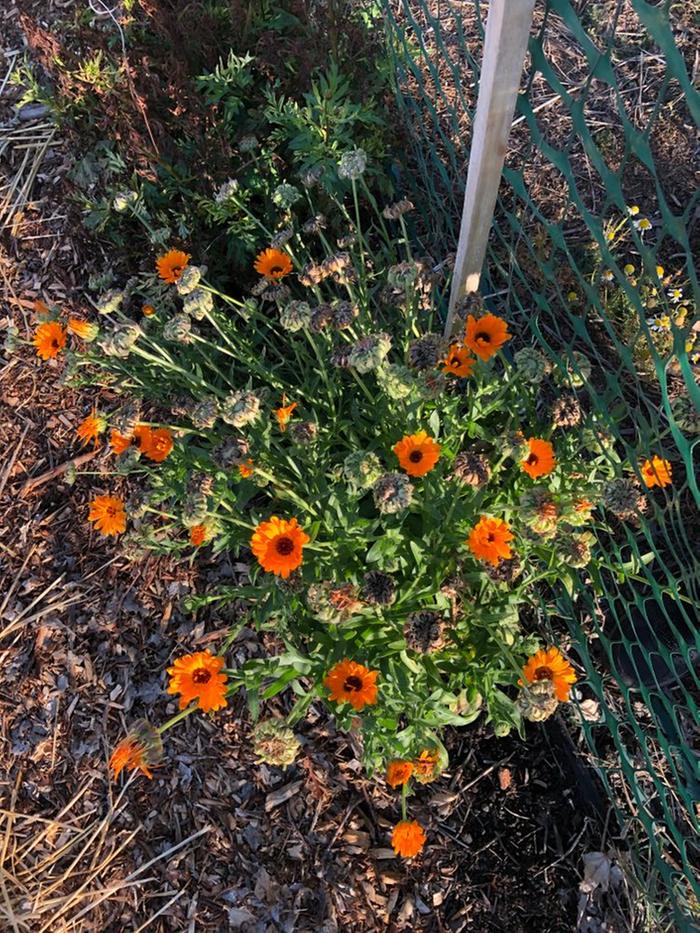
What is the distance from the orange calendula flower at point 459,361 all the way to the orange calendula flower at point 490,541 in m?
0.47

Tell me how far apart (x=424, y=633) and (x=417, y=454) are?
0.47m

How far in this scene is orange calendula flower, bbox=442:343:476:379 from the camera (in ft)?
7.27

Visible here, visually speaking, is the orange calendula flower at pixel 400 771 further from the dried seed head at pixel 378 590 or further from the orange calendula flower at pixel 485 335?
the orange calendula flower at pixel 485 335

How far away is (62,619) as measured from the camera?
10.4 feet

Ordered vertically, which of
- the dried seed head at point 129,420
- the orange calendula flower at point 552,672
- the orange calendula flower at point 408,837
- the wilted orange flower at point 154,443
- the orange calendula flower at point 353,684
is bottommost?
the orange calendula flower at point 408,837

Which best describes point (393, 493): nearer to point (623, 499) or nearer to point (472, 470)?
point (472, 470)

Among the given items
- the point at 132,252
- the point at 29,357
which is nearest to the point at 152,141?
the point at 132,252

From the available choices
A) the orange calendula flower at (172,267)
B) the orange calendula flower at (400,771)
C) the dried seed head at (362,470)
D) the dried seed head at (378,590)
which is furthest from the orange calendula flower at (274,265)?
the orange calendula flower at (400,771)

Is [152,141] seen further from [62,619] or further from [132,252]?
[62,619]

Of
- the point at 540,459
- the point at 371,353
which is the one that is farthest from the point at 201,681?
the point at 540,459

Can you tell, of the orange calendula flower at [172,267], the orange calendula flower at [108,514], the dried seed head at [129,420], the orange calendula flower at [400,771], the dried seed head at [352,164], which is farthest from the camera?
the orange calendula flower at [172,267]

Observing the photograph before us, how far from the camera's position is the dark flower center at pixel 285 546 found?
1948mm

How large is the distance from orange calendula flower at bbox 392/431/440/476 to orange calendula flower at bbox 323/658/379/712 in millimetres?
538

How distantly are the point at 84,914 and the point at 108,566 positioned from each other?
1255mm
